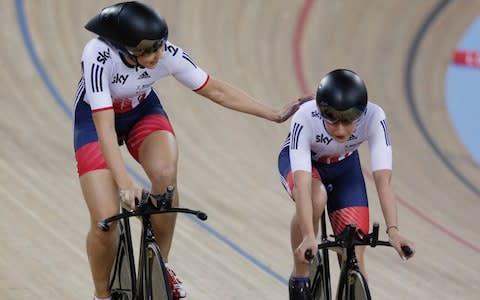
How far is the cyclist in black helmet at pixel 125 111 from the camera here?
396cm

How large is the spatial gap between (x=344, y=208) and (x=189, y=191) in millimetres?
2239

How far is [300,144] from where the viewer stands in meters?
4.19

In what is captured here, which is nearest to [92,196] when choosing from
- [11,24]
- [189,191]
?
[189,191]

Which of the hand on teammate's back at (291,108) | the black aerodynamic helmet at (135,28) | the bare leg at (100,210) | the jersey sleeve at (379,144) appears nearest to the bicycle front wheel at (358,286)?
the jersey sleeve at (379,144)

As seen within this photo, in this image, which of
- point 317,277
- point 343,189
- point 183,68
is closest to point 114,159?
point 183,68

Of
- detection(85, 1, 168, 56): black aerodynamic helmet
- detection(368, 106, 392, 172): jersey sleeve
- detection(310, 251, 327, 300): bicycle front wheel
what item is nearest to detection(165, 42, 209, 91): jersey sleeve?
detection(85, 1, 168, 56): black aerodynamic helmet

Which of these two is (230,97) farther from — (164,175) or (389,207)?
(389,207)

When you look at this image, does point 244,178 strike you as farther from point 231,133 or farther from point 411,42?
point 411,42

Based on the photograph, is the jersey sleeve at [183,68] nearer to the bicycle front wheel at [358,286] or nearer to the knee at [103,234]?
the knee at [103,234]

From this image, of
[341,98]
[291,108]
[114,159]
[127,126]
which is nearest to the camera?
[341,98]

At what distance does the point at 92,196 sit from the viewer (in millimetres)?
4219

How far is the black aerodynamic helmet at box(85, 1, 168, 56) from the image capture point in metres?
3.90

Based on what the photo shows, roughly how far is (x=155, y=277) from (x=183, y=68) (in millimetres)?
872

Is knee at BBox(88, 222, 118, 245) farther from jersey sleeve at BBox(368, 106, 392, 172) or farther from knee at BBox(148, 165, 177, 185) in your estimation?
jersey sleeve at BBox(368, 106, 392, 172)
